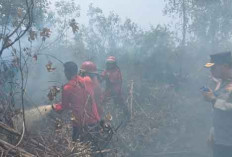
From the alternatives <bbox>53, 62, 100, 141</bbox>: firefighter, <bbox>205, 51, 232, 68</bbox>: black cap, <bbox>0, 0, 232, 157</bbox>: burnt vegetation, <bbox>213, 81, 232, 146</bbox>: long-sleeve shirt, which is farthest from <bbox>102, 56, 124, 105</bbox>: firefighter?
<bbox>213, 81, 232, 146</bbox>: long-sleeve shirt

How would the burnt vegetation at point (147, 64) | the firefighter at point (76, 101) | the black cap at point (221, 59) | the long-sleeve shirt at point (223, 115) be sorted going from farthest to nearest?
the burnt vegetation at point (147, 64), the firefighter at point (76, 101), the black cap at point (221, 59), the long-sleeve shirt at point (223, 115)

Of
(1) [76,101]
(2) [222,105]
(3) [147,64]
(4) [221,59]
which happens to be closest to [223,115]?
(2) [222,105]

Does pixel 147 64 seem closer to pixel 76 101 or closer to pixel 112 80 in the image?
pixel 112 80

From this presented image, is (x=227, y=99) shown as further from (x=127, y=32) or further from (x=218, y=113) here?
(x=127, y=32)

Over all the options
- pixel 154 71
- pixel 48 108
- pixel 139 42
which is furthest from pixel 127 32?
pixel 48 108

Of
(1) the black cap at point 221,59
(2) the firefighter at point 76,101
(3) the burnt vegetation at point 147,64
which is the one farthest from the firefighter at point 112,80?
(1) the black cap at point 221,59

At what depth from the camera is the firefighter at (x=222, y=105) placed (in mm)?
3984

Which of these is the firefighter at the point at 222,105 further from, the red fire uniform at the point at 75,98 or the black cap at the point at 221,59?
the red fire uniform at the point at 75,98

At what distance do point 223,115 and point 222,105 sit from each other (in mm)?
247

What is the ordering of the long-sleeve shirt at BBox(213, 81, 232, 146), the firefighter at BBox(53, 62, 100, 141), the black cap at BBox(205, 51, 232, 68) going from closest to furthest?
the long-sleeve shirt at BBox(213, 81, 232, 146) → the black cap at BBox(205, 51, 232, 68) → the firefighter at BBox(53, 62, 100, 141)

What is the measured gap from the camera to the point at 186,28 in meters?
13.5

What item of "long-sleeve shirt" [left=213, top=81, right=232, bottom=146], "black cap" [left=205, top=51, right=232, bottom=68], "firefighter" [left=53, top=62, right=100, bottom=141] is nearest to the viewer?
"long-sleeve shirt" [left=213, top=81, right=232, bottom=146]

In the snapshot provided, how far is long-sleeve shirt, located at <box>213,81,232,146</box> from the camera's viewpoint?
3936 mm

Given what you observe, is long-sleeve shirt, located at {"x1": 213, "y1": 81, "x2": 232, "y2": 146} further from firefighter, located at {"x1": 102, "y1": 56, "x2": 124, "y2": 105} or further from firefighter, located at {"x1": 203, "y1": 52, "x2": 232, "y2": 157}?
firefighter, located at {"x1": 102, "y1": 56, "x2": 124, "y2": 105}
